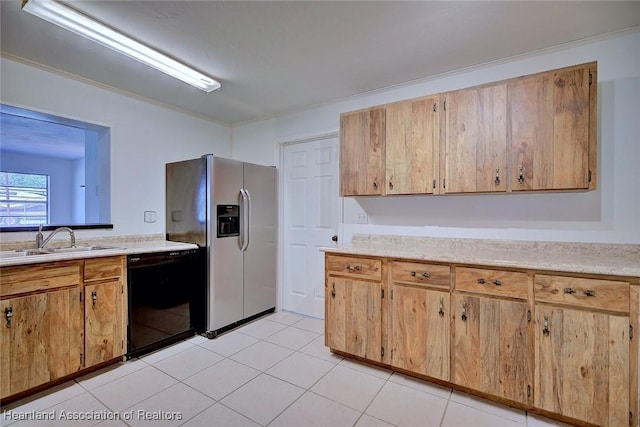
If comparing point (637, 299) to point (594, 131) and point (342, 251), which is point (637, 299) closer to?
point (594, 131)

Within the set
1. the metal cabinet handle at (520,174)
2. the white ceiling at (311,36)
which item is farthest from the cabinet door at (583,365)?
the white ceiling at (311,36)

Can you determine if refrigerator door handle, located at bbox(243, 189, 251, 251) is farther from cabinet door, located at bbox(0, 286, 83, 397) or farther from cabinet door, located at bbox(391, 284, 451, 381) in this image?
cabinet door, located at bbox(391, 284, 451, 381)

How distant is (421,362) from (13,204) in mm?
7469

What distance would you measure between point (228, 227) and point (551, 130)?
9.11ft

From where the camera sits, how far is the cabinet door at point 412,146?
7.55ft

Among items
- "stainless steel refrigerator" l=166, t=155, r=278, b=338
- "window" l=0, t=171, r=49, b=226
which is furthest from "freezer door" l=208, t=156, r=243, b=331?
"window" l=0, t=171, r=49, b=226

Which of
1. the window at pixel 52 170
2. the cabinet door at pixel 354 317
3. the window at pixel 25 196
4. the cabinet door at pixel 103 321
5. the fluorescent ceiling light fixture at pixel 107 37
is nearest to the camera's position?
the fluorescent ceiling light fixture at pixel 107 37

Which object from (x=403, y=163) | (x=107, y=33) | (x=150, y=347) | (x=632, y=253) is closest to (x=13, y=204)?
(x=150, y=347)

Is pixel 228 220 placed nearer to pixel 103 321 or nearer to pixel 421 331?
pixel 103 321

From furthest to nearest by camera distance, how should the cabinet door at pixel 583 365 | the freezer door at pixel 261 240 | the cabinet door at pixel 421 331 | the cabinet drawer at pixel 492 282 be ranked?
1. the freezer door at pixel 261 240
2. the cabinet door at pixel 421 331
3. the cabinet drawer at pixel 492 282
4. the cabinet door at pixel 583 365

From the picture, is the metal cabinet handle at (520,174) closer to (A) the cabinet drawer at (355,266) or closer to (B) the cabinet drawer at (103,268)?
(A) the cabinet drawer at (355,266)

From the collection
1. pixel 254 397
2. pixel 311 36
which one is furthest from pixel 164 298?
pixel 311 36

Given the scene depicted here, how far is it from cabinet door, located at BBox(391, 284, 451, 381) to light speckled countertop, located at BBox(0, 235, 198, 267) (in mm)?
1987

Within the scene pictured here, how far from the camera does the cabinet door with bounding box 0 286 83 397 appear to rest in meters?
1.81
